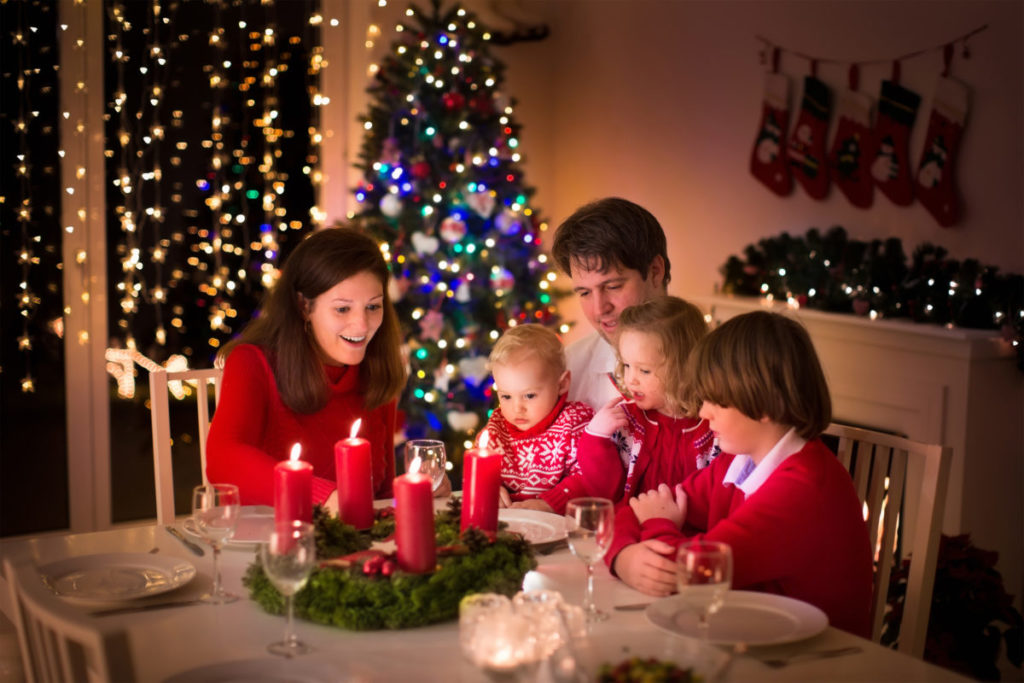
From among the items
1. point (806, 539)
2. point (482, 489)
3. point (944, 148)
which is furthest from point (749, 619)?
point (944, 148)

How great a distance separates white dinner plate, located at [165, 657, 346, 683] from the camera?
4.34 ft

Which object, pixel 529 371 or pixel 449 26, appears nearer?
pixel 529 371

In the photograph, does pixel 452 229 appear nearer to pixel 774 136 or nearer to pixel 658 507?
pixel 774 136

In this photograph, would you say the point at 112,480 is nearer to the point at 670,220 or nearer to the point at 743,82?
the point at 670,220

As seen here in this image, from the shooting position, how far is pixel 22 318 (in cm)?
424

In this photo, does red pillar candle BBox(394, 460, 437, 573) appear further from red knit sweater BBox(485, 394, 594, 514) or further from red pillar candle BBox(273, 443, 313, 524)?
red knit sweater BBox(485, 394, 594, 514)

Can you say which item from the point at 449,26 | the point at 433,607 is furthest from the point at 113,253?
the point at 433,607

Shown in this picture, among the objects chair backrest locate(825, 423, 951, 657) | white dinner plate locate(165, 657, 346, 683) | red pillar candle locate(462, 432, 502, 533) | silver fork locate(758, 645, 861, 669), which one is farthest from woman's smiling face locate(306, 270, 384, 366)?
silver fork locate(758, 645, 861, 669)

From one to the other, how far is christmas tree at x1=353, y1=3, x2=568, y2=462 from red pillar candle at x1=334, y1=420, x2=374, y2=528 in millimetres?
2392

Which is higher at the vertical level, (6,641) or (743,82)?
(743,82)

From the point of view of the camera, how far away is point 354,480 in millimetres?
1805

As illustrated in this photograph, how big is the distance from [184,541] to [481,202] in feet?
8.45

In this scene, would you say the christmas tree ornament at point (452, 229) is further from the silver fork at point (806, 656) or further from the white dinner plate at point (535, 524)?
the silver fork at point (806, 656)

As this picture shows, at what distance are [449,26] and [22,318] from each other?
2.05m
